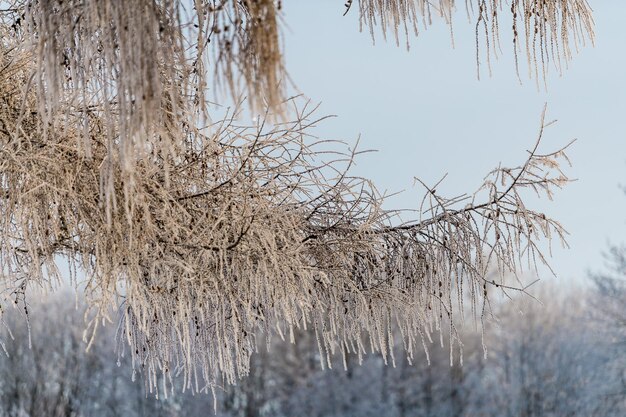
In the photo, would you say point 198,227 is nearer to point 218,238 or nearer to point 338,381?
point 218,238

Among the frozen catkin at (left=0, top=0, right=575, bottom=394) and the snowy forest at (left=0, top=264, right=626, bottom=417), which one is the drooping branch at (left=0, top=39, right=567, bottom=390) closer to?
the frozen catkin at (left=0, top=0, right=575, bottom=394)

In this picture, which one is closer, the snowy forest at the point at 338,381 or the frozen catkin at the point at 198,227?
the frozen catkin at the point at 198,227

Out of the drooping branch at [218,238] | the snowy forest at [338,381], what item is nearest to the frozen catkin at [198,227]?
the drooping branch at [218,238]

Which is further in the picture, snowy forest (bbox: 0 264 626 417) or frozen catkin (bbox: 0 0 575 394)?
snowy forest (bbox: 0 264 626 417)

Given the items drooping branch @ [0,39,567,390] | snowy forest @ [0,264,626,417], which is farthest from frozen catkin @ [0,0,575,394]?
snowy forest @ [0,264,626,417]

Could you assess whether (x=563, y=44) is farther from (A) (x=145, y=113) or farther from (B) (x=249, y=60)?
(A) (x=145, y=113)

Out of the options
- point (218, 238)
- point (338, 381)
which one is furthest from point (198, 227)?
point (338, 381)

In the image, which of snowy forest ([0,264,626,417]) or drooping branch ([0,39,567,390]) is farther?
snowy forest ([0,264,626,417])

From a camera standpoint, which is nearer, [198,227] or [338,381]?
[198,227]

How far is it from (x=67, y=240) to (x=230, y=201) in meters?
0.73

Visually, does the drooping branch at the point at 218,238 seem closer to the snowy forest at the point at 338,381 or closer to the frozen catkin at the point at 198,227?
the frozen catkin at the point at 198,227

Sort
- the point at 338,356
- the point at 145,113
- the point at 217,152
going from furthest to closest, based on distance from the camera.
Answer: the point at 338,356, the point at 217,152, the point at 145,113

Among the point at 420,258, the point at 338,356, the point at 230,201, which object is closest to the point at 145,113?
the point at 230,201

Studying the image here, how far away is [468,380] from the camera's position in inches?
663
